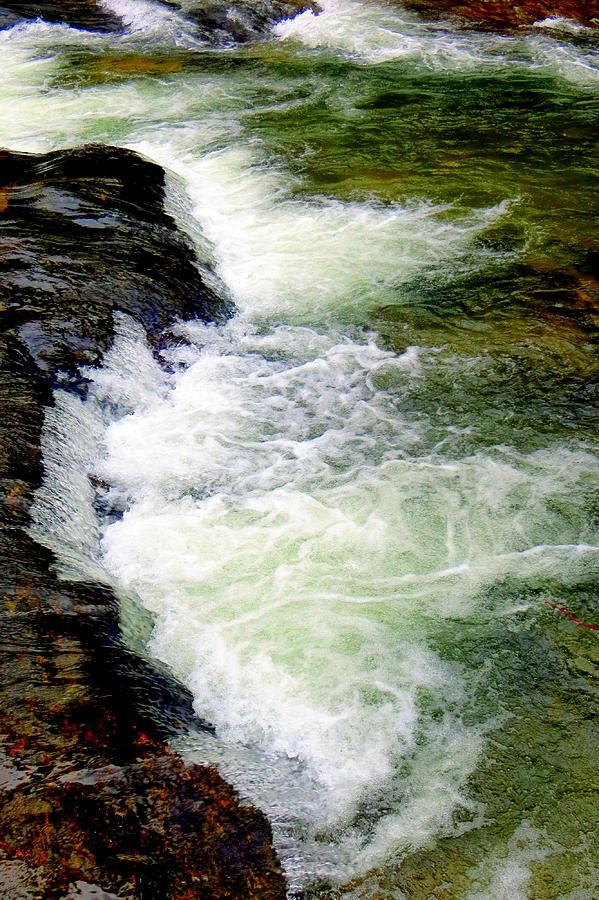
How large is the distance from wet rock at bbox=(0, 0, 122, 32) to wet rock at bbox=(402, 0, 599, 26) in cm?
568

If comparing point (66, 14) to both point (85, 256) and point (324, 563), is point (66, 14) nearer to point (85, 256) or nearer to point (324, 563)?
point (85, 256)

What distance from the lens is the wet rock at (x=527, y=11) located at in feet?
41.1

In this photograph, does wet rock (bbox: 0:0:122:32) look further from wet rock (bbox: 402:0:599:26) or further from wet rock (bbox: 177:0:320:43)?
wet rock (bbox: 402:0:599:26)

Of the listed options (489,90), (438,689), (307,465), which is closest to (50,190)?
(307,465)

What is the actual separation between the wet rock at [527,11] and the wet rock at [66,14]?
18.6 ft

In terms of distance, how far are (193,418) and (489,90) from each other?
7.39m

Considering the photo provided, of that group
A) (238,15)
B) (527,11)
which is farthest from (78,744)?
(527,11)

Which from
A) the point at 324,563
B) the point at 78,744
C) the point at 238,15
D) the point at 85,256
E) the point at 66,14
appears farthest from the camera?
the point at 66,14

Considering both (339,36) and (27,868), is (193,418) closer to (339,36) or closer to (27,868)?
(27,868)

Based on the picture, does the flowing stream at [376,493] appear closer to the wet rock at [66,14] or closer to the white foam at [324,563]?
the white foam at [324,563]

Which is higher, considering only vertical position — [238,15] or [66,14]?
[238,15]

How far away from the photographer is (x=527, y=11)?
41.6 ft

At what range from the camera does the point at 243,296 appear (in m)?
6.48

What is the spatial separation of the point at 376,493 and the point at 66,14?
1254 cm
